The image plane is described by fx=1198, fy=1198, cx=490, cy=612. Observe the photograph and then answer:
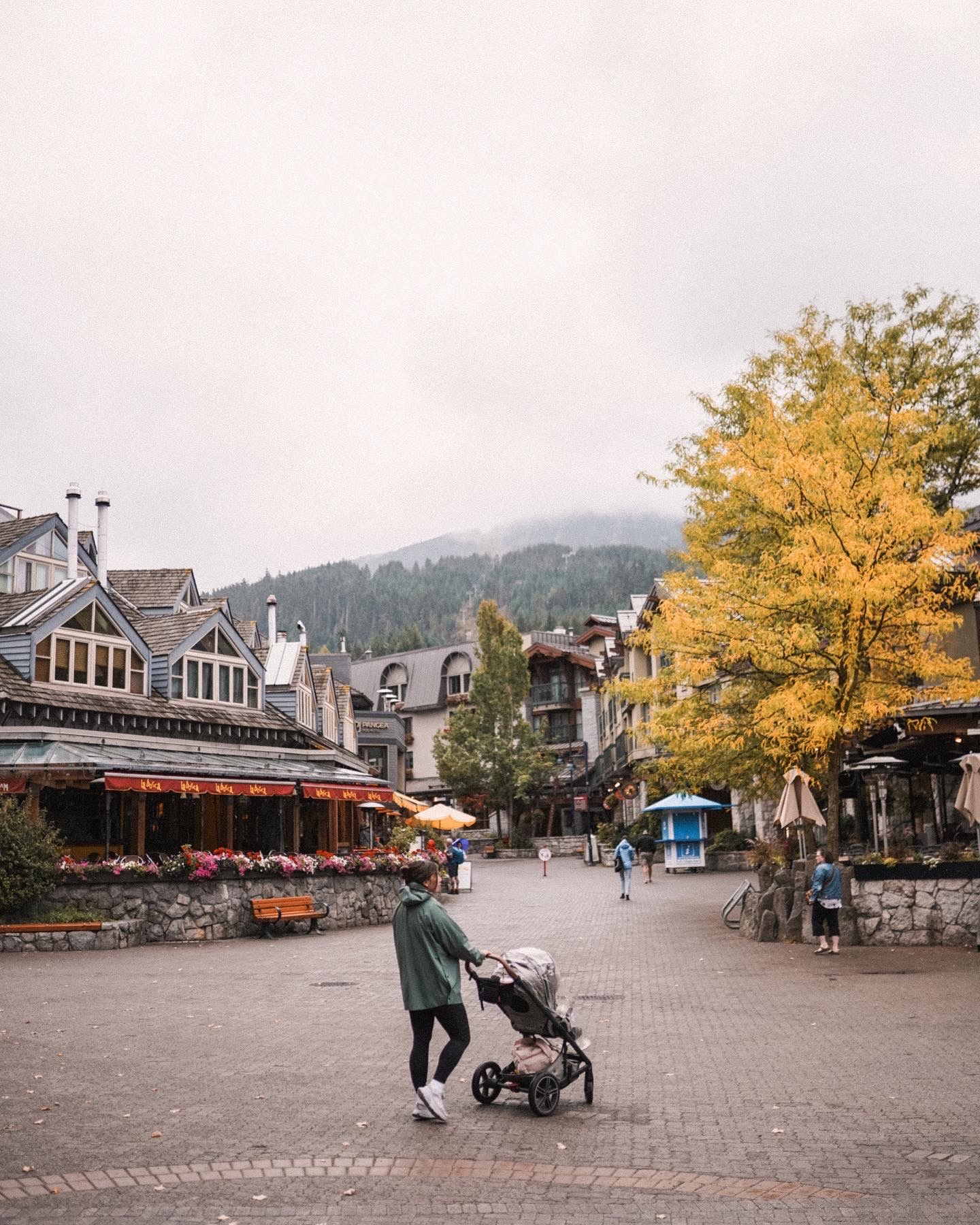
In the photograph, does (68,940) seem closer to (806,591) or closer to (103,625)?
(103,625)

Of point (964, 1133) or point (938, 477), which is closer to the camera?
point (964, 1133)

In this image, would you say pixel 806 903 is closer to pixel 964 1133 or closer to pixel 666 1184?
pixel 964 1133

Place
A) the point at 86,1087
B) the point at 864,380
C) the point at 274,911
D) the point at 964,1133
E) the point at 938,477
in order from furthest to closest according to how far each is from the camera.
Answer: the point at 938,477 < the point at 864,380 < the point at 274,911 < the point at 86,1087 < the point at 964,1133

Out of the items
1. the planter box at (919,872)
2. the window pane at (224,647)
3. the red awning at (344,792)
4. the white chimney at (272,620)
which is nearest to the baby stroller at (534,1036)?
the planter box at (919,872)

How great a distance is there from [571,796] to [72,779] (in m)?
52.1

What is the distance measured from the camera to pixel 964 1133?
302 inches

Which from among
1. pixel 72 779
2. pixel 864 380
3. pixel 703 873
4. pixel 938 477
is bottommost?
pixel 703 873

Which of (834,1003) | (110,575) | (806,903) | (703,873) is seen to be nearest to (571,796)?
(703,873)

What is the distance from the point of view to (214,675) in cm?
3538

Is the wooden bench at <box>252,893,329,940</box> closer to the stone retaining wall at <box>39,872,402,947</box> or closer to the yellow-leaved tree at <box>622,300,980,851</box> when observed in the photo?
the stone retaining wall at <box>39,872,402,947</box>

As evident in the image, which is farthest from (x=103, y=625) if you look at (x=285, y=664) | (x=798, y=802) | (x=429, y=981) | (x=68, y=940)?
(x=429, y=981)

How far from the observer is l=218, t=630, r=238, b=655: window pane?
35.8 metres

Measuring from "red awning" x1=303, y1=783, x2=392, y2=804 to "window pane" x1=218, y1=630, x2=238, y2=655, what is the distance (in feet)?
24.4

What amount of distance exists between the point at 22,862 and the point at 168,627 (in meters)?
14.4
